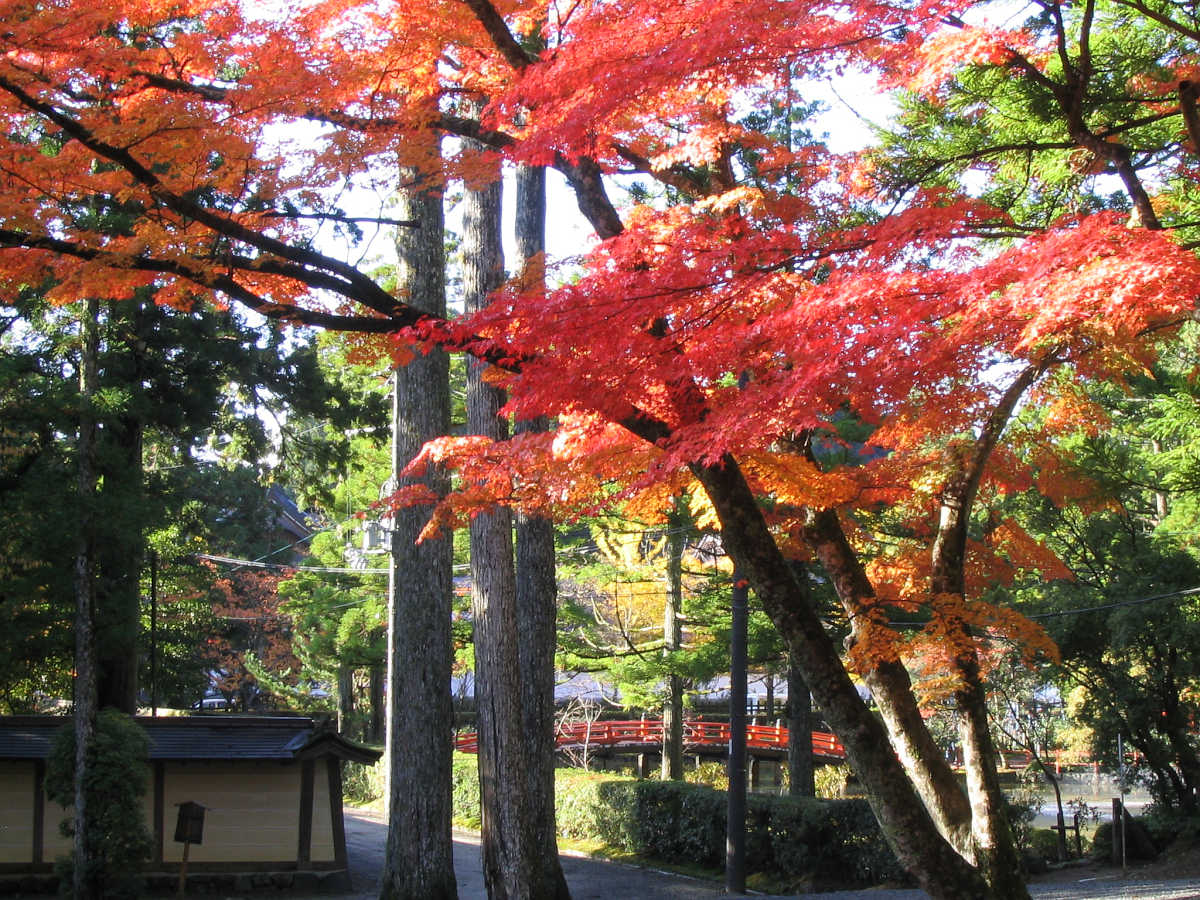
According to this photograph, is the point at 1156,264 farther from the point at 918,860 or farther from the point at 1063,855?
the point at 1063,855

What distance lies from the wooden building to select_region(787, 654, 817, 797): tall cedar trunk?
7330 millimetres

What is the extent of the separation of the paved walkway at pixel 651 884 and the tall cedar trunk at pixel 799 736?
265 centimetres

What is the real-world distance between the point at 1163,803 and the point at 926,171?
44.0 ft

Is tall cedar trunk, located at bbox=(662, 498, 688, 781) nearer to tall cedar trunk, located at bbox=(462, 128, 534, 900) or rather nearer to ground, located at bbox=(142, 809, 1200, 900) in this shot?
ground, located at bbox=(142, 809, 1200, 900)

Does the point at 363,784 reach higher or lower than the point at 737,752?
lower

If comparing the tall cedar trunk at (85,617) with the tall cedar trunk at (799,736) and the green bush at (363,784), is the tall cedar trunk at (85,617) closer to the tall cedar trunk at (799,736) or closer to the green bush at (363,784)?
the tall cedar trunk at (799,736)

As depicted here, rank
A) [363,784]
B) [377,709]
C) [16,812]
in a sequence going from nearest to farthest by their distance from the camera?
[16,812] → [363,784] → [377,709]

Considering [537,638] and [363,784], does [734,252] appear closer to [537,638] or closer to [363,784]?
[537,638]

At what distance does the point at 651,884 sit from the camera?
16078 mm

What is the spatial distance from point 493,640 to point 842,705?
531cm

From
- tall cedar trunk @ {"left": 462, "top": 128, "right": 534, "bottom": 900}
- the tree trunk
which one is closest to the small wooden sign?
tall cedar trunk @ {"left": 462, "top": 128, "right": 534, "bottom": 900}

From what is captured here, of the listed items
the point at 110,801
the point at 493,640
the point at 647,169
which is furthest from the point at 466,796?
the point at 647,169

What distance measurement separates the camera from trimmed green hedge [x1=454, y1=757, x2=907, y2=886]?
1512 centimetres

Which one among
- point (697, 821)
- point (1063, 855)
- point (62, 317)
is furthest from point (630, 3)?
point (1063, 855)
